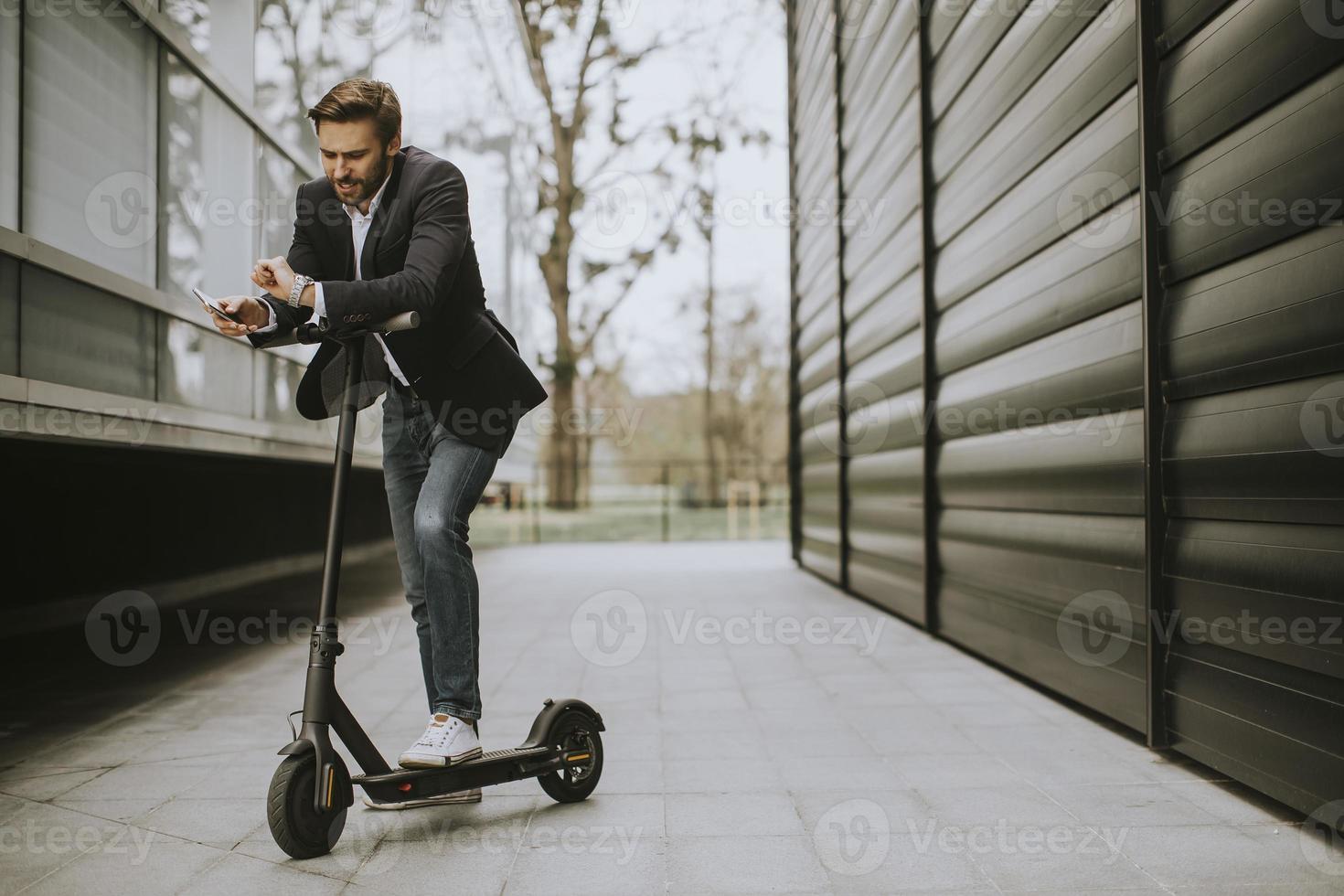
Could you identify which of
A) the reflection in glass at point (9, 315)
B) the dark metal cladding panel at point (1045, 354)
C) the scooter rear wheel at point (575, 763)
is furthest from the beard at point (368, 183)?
the dark metal cladding panel at point (1045, 354)

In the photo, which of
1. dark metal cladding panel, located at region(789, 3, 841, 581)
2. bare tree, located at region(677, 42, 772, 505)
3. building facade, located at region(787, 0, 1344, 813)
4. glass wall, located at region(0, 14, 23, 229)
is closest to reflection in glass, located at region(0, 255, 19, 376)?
glass wall, located at region(0, 14, 23, 229)

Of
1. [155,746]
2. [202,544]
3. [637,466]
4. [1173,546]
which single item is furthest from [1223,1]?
[637,466]

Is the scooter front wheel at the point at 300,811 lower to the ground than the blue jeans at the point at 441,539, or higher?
lower

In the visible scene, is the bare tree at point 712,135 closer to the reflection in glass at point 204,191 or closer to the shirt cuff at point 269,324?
the reflection in glass at point 204,191

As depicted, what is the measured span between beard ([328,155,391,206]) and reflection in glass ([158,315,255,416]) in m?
2.66

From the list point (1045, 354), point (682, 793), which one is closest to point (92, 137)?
point (682, 793)

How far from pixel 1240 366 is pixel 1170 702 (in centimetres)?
108

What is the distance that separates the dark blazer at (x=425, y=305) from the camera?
247 centimetres

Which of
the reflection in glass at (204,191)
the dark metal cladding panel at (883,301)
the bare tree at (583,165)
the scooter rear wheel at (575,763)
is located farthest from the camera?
the bare tree at (583,165)

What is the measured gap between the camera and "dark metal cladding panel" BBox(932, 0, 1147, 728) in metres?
A: 3.48

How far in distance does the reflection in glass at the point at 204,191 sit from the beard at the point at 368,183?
113 inches

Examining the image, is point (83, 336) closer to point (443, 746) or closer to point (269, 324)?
point (269, 324)

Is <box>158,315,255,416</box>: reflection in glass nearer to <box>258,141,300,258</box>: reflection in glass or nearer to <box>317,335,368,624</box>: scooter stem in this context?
<box>258,141,300,258</box>: reflection in glass

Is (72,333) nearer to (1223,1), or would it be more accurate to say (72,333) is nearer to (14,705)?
(14,705)
